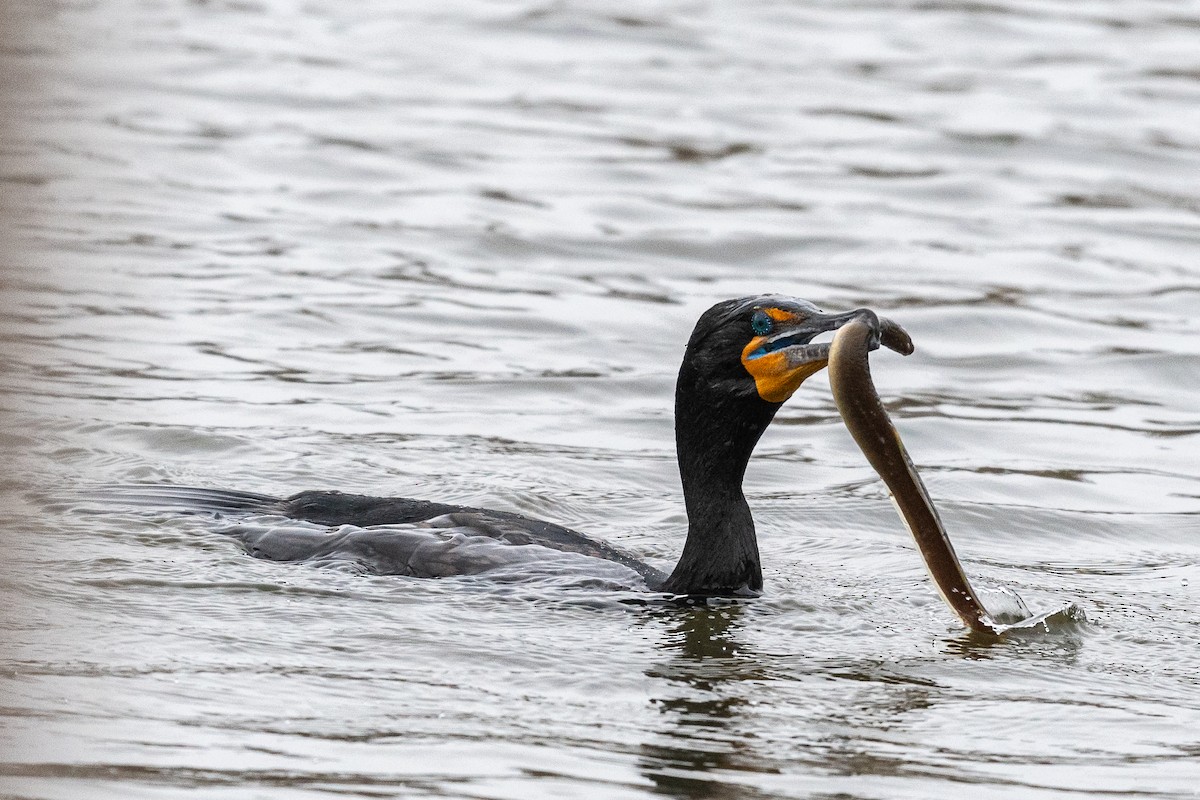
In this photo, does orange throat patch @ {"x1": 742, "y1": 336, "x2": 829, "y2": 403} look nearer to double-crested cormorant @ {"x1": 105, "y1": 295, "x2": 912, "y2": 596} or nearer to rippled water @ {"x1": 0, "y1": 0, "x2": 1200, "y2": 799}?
double-crested cormorant @ {"x1": 105, "y1": 295, "x2": 912, "y2": 596}

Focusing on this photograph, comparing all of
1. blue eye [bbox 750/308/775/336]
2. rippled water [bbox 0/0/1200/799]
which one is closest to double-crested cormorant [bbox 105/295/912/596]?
blue eye [bbox 750/308/775/336]

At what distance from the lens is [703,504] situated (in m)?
6.00

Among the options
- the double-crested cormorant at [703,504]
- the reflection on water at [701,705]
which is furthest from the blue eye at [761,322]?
the reflection on water at [701,705]

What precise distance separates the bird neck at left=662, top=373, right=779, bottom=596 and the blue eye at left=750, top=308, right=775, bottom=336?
35cm

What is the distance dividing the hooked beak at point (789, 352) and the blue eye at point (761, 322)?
0.02m

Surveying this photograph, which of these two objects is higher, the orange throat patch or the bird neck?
the orange throat patch

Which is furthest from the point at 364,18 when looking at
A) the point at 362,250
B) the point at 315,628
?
the point at 315,628

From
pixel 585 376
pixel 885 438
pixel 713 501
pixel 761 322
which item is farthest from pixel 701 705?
pixel 585 376

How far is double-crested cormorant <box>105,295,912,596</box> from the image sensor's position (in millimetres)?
5578

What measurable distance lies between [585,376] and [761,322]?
14.9ft

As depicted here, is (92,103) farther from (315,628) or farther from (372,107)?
(315,628)

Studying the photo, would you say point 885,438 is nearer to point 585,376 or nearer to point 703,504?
point 703,504

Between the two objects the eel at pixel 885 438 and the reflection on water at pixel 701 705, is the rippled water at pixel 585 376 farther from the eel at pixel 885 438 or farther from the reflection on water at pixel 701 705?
the eel at pixel 885 438

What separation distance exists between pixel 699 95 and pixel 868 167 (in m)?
2.82
